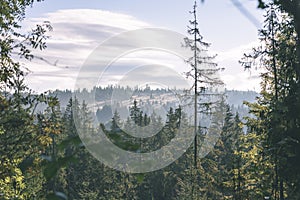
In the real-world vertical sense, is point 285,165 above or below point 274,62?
below

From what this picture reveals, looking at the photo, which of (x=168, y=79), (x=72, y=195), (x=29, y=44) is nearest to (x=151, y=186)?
(x=72, y=195)

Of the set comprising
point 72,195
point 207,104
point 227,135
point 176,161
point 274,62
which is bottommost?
point 72,195

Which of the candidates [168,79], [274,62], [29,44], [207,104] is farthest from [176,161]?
[29,44]

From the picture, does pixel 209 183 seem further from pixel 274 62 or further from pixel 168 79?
pixel 274 62

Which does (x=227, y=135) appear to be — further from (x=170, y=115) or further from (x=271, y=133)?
(x=271, y=133)

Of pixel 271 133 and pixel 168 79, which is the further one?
pixel 168 79

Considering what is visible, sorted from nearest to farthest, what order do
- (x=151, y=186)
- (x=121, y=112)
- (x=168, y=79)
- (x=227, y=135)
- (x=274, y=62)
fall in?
(x=274, y=62), (x=168, y=79), (x=151, y=186), (x=227, y=135), (x=121, y=112)

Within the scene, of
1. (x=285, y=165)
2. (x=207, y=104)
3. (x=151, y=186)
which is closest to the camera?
(x=285, y=165)

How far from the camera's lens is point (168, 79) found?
90.1 ft

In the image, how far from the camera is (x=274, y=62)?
52.7ft

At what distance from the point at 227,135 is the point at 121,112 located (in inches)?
938

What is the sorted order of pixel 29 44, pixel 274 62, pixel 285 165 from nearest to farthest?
1. pixel 29 44
2. pixel 285 165
3. pixel 274 62

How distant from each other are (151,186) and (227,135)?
10205 millimetres

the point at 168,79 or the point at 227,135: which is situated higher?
the point at 168,79
